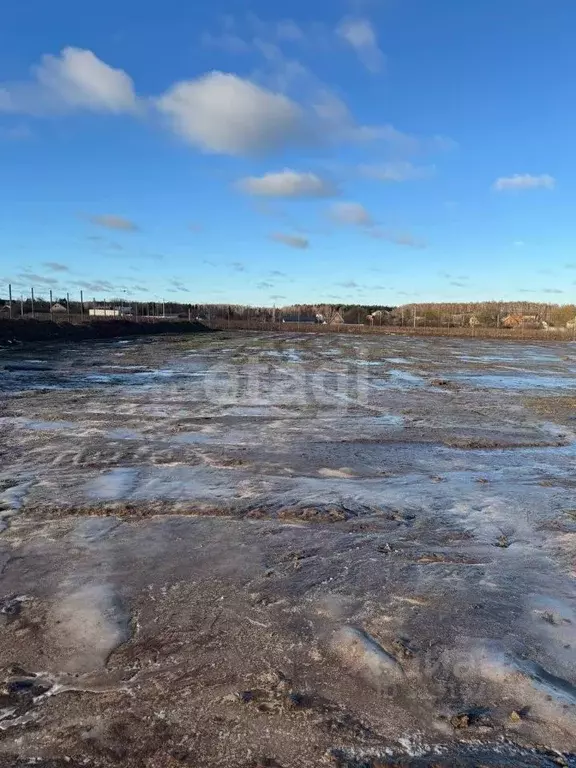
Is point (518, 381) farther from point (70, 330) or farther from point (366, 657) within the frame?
point (70, 330)

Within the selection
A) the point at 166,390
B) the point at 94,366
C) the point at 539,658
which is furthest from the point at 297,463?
the point at 94,366

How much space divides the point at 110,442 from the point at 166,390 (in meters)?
5.03

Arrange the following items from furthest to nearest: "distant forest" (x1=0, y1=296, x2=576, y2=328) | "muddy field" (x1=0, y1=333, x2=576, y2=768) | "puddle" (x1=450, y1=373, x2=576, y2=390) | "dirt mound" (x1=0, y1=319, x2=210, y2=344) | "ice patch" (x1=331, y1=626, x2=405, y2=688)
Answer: "distant forest" (x1=0, y1=296, x2=576, y2=328), "dirt mound" (x1=0, y1=319, x2=210, y2=344), "puddle" (x1=450, y1=373, x2=576, y2=390), "ice patch" (x1=331, y1=626, x2=405, y2=688), "muddy field" (x1=0, y1=333, x2=576, y2=768)

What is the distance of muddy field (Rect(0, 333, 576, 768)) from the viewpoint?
2242 millimetres

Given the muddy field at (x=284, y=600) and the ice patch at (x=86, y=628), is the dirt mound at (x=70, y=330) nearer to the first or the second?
the muddy field at (x=284, y=600)

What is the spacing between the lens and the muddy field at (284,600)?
224cm

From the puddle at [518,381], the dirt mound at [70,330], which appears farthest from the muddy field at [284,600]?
the dirt mound at [70,330]

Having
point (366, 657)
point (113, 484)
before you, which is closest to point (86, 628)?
point (366, 657)

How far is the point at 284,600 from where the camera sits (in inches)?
130

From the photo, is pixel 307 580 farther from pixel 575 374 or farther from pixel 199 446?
pixel 575 374

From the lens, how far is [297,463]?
6.48m

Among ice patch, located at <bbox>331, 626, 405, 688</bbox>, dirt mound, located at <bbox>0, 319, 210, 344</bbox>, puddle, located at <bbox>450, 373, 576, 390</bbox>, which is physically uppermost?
Answer: dirt mound, located at <bbox>0, 319, 210, 344</bbox>

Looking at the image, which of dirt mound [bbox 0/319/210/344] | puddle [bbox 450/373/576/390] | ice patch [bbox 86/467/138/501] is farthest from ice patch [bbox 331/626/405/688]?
dirt mound [bbox 0/319/210/344]

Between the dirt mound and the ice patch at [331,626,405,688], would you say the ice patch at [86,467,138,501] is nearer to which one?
the ice patch at [331,626,405,688]
